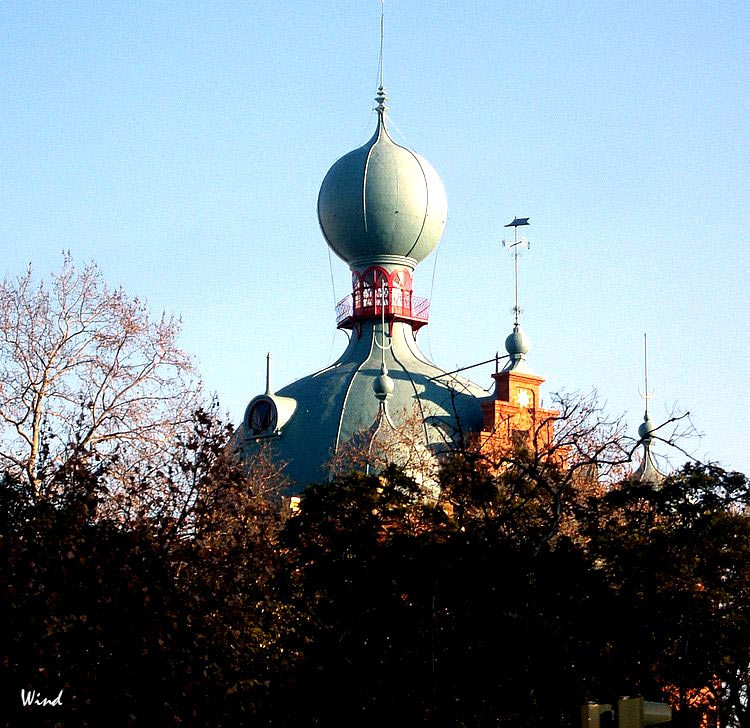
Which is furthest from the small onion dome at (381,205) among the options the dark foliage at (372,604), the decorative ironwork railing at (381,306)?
the dark foliage at (372,604)

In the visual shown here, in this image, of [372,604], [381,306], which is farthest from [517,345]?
[372,604]

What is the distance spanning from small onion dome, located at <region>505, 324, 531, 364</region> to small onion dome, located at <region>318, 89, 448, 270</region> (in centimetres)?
452

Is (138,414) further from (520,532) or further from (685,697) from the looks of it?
(685,697)

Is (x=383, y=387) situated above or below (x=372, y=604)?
above

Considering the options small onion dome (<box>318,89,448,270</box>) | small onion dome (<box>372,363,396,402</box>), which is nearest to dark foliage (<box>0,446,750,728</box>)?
small onion dome (<box>372,363,396,402</box>)

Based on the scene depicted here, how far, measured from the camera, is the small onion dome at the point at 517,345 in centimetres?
4444

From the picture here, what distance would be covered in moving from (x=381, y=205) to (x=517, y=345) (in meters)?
5.80

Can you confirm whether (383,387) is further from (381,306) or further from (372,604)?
(372,604)

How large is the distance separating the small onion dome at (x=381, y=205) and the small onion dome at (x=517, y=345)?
178 inches

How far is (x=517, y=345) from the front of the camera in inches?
1750

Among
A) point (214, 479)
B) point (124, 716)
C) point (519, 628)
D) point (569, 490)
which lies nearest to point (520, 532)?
point (569, 490)

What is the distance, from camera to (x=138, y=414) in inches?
1074

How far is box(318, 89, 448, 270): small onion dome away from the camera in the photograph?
46500 mm

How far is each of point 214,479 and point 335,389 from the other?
22276 millimetres
